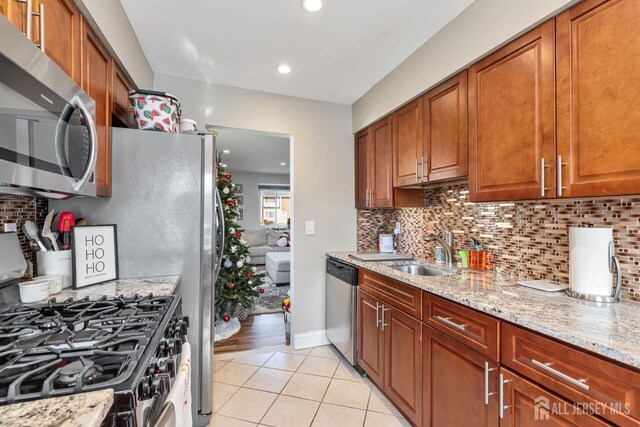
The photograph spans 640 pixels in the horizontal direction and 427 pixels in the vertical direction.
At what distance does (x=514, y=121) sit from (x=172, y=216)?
1.87 metres

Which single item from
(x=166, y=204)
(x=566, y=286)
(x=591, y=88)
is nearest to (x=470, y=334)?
(x=566, y=286)

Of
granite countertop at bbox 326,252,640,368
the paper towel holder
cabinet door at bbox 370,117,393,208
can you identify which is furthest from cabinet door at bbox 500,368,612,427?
Answer: cabinet door at bbox 370,117,393,208

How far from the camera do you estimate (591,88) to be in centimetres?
117

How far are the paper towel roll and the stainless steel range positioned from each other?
159 cm

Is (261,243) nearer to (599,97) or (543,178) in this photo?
(543,178)

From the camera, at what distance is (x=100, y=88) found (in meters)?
1.52

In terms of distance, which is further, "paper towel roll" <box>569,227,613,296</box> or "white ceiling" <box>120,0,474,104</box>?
"white ceiling" <box>120,0,474,104</box>

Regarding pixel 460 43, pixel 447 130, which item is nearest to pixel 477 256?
pixel 447 130

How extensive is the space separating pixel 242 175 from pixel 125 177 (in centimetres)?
679

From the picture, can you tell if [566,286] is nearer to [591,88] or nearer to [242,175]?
[591,88]

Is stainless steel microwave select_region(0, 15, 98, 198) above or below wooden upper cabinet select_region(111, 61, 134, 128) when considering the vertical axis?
below

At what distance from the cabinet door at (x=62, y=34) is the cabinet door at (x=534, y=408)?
202 centimetres

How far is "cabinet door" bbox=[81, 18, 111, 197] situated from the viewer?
136cm

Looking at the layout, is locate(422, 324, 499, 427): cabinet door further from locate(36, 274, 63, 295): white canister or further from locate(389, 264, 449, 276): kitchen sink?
locate(36, 274, 63, 295): white canister
